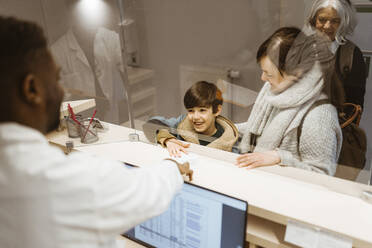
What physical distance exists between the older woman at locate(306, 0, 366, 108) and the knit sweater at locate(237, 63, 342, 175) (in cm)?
6

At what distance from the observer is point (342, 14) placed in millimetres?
792

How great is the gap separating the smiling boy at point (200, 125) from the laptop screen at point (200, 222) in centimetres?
24

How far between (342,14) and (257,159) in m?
0.49

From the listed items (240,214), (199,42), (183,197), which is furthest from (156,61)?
(240,214)

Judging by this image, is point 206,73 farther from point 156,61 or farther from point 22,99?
point 22,99

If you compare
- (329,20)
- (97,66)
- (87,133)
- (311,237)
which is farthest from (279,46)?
(87,133)

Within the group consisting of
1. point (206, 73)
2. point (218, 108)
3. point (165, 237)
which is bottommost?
point (165, 237)

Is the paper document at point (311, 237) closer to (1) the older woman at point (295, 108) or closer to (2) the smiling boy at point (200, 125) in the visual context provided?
(1) the older woman at point (295, 108)

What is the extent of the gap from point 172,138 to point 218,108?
0.91ft

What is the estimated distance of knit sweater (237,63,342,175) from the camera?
0.90 metres

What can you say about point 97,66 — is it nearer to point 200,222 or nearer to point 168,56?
point 168,56

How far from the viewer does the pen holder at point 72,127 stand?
4.78 ft

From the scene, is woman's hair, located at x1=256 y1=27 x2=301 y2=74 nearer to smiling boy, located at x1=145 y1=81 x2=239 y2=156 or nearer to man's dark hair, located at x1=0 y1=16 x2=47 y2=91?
smiling boy, located at x1=145 y1=81 x2=239 y2=156

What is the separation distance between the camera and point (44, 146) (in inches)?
26.0
